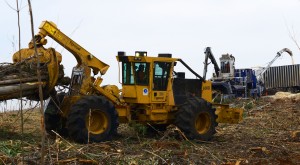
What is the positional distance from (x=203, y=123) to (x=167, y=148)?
3.29 meters

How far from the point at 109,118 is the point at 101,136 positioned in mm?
471

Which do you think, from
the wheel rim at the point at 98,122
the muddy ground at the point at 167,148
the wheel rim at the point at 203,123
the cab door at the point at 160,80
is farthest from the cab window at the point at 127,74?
the wheel rim at the point at 203,123

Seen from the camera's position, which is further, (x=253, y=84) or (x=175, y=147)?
(x=253, y=84)

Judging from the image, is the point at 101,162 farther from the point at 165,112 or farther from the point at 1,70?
the point at 165,112

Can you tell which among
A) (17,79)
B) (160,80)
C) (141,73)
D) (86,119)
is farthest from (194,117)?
(17,79)

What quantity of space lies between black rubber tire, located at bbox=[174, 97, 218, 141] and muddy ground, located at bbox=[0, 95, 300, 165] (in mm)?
217

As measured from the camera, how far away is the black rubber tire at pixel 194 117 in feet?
43.5

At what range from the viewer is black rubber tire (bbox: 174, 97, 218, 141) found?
13.2 meters

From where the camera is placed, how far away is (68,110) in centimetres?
1245

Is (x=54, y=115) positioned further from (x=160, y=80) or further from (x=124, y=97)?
(x=160, y=80)

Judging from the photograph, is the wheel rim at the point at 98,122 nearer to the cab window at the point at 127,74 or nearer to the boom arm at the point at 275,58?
the cab window at the point at 127,74

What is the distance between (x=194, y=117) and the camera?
13.4 m

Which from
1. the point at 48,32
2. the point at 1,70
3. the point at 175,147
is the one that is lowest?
the point at 175,147

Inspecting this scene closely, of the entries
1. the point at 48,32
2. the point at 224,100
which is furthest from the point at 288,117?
the point at 48,32
